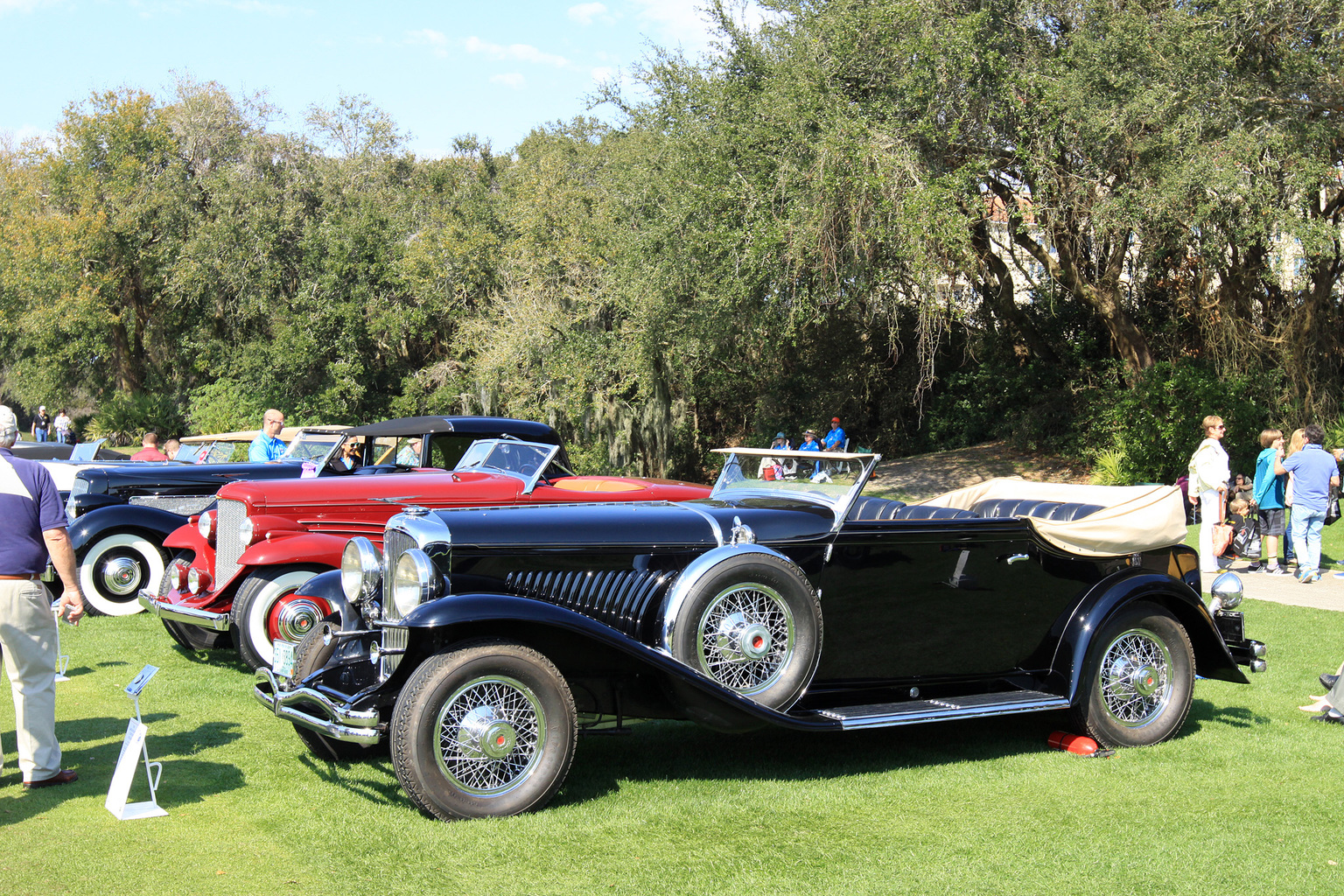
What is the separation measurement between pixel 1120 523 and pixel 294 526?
579 centimetres

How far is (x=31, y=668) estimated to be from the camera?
15.5 feet

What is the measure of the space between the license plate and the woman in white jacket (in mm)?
9523

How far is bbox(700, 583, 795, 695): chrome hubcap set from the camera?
4.84 meters

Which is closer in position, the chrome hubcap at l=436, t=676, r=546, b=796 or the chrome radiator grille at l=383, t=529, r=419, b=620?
the chrome hubcap at l=436, t=676, r=546, b=796

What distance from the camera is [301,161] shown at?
3206cm

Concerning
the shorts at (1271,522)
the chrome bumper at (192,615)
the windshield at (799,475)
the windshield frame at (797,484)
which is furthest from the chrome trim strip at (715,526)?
the shorts at (1271,522)

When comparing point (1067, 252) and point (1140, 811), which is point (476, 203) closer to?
point (1067, 252)

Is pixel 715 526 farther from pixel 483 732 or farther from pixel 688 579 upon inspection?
pixel 483 732

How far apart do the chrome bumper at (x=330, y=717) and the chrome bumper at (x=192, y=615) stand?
8.30 feet

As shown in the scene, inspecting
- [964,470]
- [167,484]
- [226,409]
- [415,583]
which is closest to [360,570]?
[415,583]

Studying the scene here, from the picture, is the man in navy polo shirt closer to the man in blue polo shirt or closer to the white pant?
the white pant

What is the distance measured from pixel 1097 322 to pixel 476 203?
58.2 feet

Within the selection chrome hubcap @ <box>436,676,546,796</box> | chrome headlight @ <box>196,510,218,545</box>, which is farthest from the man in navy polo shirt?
chrome headlight @ <box>196,510,218,545</box>

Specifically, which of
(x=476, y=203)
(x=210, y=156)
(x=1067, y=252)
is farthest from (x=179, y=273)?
(x=1067, y=252)
